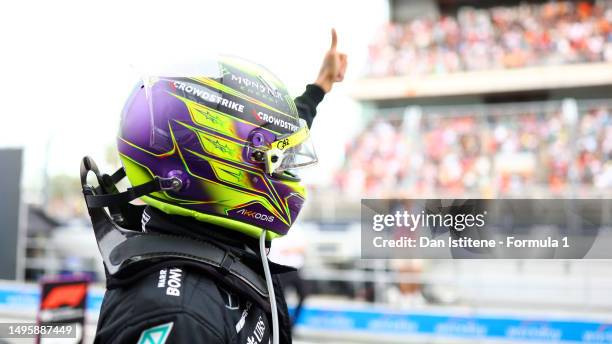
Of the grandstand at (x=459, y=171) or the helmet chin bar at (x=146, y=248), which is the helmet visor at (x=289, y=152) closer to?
the helmet chin bar at (x=146, y=248)

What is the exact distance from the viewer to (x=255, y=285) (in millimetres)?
1081

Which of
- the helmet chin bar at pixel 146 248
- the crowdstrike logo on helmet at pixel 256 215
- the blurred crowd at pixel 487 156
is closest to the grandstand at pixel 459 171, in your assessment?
the blurred crowd at pixel 487 156

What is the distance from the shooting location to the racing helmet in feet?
3.73

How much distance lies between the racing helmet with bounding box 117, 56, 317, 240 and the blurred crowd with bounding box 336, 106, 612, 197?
7843 millimetres

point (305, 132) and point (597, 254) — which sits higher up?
point (305, 132)

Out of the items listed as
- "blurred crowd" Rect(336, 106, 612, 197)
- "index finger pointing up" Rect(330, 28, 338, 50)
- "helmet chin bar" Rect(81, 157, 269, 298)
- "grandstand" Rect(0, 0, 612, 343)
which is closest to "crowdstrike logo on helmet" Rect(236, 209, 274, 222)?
"helmet chin bar" Rect(81, 157, 269, 298)

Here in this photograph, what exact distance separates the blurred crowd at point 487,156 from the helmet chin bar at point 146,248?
7956mm

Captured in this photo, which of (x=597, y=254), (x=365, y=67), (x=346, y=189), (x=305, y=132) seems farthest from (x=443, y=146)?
(x=305, y=132)

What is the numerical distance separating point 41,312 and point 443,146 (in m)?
8.51

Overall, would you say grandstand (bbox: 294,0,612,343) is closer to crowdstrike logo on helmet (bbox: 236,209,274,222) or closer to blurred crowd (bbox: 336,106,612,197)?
blurred crowd (bbox: 336,106,612,197)

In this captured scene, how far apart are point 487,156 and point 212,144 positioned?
30.2 feet

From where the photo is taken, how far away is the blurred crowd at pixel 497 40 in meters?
12.1

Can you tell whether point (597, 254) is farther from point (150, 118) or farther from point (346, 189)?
point (346, 189)

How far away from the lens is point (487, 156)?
32.0 ft
